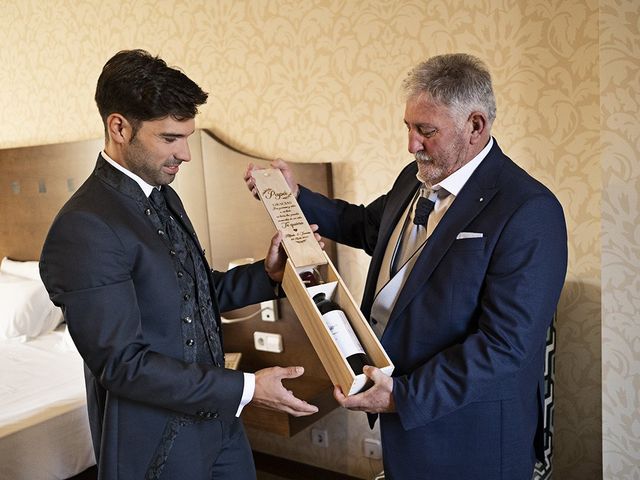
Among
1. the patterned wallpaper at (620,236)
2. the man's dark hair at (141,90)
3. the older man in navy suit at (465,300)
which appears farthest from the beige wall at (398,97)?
the man's dark hair at (141,90)

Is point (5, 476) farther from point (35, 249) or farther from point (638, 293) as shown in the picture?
point (638, 293)

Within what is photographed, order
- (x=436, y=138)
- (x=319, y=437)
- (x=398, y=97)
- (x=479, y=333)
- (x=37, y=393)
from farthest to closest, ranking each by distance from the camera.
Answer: (x=319, y=437) < (x=37, y=393) < (x=398, y=97) < (x=436, y=138) < (x=479, y=333)

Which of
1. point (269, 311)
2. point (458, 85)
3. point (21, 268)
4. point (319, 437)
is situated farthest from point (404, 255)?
point (21, 268)

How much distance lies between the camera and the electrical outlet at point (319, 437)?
293 centimetres

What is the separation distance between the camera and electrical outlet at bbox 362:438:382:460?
2.77 meters

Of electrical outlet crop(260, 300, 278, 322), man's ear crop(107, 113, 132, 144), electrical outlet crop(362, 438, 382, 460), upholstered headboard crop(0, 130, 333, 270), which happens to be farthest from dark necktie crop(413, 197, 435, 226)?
electrical outlet crop(362, 438, 382, 460)

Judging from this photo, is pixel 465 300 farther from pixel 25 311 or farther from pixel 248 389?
pixel 25 311

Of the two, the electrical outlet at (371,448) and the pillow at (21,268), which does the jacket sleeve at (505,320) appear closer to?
the electrical outlet at (371,448)

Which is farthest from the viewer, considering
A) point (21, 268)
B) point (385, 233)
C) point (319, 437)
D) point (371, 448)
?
point (21, 268)

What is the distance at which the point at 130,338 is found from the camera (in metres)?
1.36

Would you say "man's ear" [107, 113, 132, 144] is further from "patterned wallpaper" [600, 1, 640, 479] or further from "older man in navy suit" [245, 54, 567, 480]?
"patterned wallpaper" [600, 1, 640, 479]

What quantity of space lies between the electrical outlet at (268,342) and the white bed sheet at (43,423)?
0.74 m

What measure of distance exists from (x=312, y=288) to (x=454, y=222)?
0.38 m

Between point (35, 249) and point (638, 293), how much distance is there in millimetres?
3234
